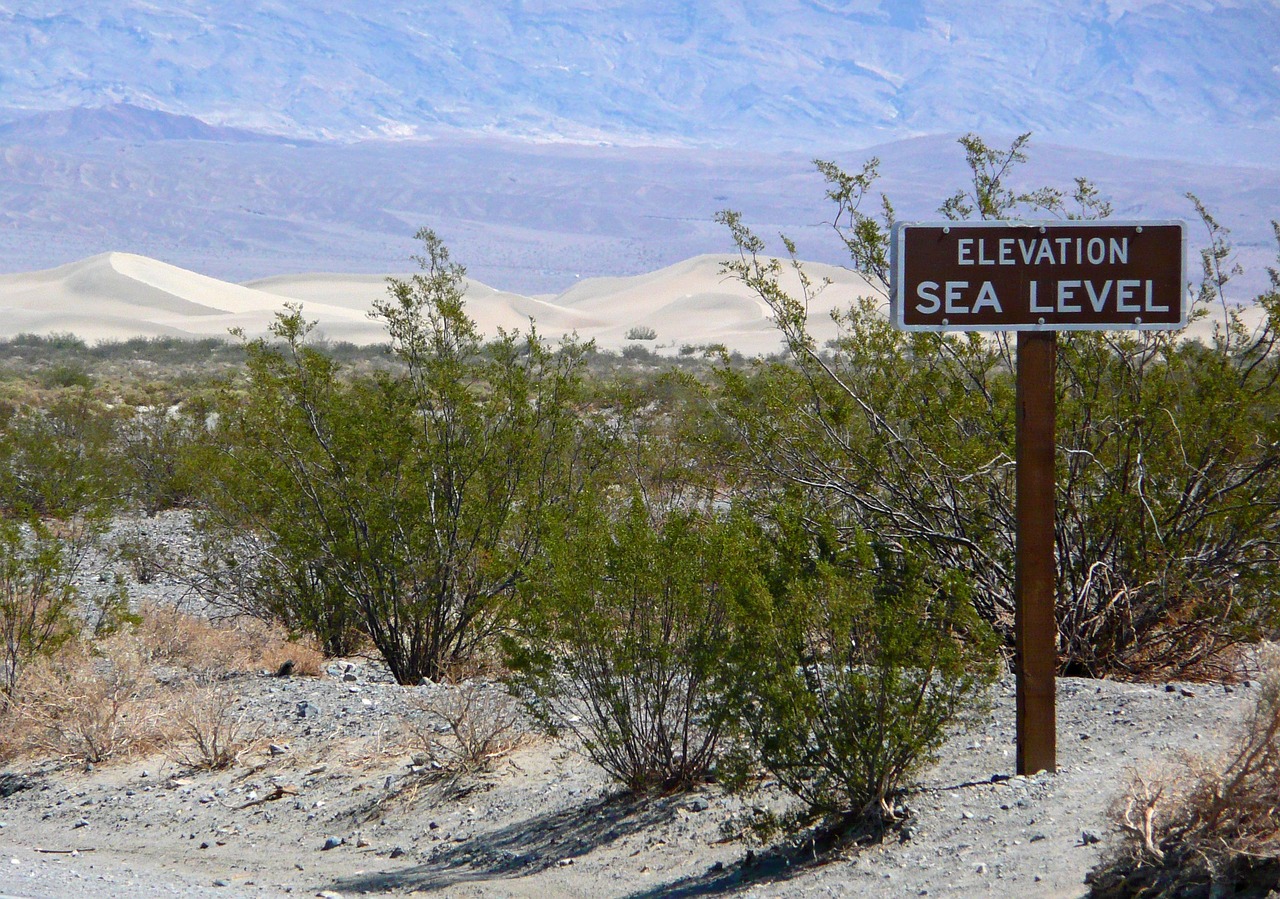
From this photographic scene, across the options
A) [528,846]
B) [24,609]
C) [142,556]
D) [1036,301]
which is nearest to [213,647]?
[24,609]

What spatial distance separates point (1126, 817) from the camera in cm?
446

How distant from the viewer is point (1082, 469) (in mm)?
7656

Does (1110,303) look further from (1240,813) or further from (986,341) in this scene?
(986,341)

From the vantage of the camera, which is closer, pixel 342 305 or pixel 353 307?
pixel 353 307

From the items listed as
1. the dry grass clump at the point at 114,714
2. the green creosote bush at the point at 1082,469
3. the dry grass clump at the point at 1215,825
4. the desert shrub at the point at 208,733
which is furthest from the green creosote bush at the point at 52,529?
the dry grass clump at the point at 1215,825

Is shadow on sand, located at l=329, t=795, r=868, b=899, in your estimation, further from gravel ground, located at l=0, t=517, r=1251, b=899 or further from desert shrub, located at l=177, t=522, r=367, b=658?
desert shrub, located at l=177, t=522, r=367, b=658

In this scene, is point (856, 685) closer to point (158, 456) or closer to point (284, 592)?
point (284, 592)

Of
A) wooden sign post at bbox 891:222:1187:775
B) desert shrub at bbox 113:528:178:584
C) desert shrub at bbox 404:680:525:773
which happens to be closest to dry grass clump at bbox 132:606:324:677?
desert shrub at bbox 113:528:178:584

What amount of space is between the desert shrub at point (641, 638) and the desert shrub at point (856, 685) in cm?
50

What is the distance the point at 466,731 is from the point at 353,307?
3839 inches

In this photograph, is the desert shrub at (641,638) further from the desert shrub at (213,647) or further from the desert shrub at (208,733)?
the desert shrub at (213,647)

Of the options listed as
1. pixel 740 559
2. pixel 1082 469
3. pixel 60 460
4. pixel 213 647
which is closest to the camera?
pixel 740 559

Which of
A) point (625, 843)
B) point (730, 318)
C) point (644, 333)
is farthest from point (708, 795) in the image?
point (730, 318)

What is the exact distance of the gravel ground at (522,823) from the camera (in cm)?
523
